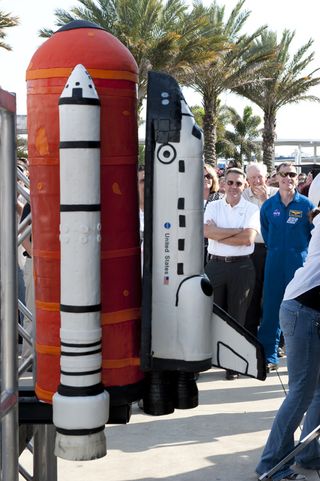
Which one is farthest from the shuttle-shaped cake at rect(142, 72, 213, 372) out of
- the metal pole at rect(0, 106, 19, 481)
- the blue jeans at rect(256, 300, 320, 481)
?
the blue jeans at rect(256, 300, 320, 481)

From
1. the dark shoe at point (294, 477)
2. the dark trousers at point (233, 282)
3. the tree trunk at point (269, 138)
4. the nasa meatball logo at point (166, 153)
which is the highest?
the tree trunk at point (269, 138)

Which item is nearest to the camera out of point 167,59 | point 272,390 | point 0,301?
point 0,301

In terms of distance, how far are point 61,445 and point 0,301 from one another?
26.2 inches

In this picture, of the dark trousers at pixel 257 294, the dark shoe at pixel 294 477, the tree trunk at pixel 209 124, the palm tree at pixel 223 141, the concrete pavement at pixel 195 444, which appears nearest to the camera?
the dark shoe at pixel 294 477

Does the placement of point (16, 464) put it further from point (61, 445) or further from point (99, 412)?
point (99, 412)

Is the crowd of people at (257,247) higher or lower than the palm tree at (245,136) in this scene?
lower

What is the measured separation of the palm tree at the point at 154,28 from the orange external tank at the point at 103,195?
19.8 m

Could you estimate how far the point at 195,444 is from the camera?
524 cm

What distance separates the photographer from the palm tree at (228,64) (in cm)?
2644

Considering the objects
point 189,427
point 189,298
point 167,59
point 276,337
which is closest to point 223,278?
point 276,337

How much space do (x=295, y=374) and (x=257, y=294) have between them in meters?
3.74

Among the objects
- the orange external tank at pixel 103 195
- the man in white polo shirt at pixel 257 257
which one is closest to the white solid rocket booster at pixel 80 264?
the orange external tank at pixel 103 195

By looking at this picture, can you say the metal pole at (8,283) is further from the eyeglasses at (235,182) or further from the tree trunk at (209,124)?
the tree trunk at (209,124)

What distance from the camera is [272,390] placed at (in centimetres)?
664
